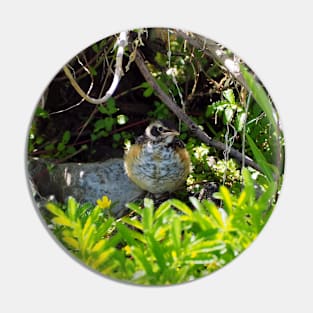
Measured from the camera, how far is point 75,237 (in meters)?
2.19

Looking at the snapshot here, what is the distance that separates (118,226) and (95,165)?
9.9 inches

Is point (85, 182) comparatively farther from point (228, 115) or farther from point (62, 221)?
point (228, 115)

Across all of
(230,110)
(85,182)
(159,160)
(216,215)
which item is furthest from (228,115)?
(85,182)

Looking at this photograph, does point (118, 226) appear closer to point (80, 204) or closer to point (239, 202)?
point (80, 204)

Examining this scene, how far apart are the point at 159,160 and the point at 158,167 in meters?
0.02

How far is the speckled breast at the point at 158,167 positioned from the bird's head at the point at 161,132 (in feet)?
0.07

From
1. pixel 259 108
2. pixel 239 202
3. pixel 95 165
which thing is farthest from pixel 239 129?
pixel 95 165

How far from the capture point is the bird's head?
91.4 inches

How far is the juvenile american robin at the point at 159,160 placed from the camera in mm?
2328

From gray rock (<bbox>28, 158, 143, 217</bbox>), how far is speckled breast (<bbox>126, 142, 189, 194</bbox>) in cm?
4

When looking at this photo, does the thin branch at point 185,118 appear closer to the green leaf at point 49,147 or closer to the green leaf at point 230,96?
the green leaf at point 230,96

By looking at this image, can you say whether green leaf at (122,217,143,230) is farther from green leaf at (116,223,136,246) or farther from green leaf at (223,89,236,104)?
green leaf at (223,89,236,104)

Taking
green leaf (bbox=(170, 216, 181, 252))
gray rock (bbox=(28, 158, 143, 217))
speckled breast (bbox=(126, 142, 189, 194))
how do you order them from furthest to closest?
speckled breast (bbox=(126, 142, 189, 194)) → gray rock (bbox=(28, 158, 143, 217)) → green leaf (bbox=(170, 216, 181, 252))

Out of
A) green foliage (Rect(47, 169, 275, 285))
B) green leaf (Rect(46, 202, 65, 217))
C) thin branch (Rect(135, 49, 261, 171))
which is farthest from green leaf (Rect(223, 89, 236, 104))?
green leaf (Rect(46, 202, 65, 217))
